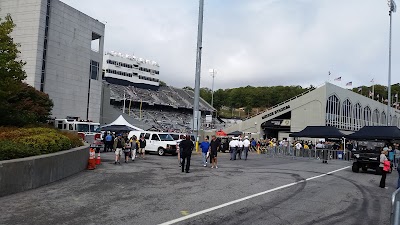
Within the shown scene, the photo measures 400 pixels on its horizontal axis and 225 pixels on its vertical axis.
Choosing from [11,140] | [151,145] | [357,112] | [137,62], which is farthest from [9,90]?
[137,62]

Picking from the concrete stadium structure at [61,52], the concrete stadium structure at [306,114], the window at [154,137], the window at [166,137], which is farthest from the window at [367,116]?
the window at [154,137]

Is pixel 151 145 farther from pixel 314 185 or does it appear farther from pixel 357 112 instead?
pixel 357 112

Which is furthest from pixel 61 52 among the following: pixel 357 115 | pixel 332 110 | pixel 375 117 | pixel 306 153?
pixel 375 117

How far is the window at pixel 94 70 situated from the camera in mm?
59406

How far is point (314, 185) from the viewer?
1373 centimetres

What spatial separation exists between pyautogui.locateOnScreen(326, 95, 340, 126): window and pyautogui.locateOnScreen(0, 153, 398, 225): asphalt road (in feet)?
154

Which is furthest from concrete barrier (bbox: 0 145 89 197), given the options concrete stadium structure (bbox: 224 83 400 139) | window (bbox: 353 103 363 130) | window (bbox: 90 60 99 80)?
window (bbox: 353 103 363 130)

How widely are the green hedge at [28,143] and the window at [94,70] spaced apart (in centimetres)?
4649

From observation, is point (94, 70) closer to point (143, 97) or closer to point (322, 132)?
point (143, 97)

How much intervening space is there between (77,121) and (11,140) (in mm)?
18953

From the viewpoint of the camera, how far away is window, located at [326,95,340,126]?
5957cm

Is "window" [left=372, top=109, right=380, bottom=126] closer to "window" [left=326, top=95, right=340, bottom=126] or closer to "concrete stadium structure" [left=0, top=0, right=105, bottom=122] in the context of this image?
"window" [left=326, top=95, right=340, bottom=126]

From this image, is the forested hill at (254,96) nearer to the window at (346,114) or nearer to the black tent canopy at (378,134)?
the window at (346,114)

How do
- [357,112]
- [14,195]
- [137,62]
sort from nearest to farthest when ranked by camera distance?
[14,195] < [357,112] < [137,62]
